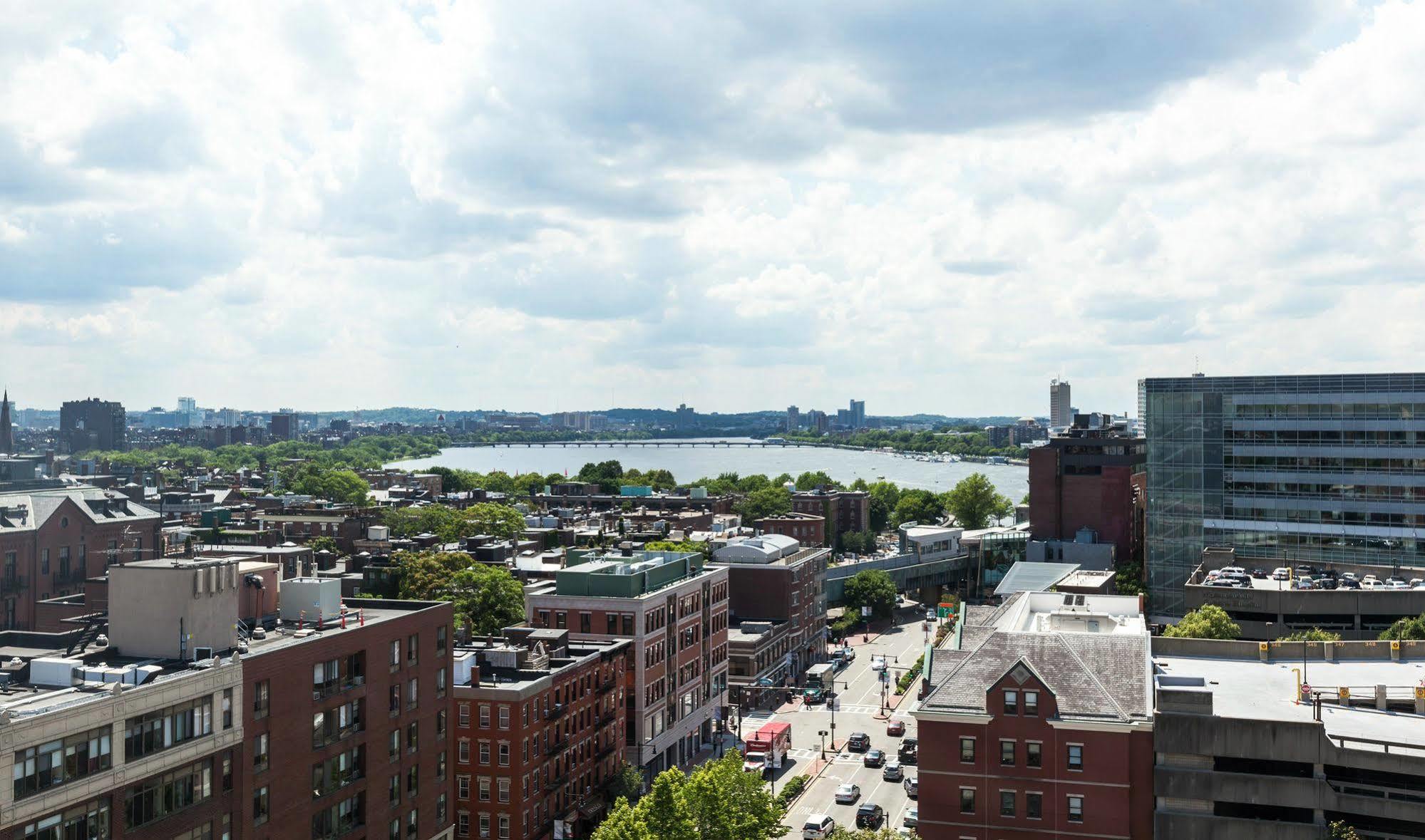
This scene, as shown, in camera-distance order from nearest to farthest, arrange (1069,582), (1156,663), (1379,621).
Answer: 1. (1156,663)
2. (1379,621)
3. (1069,582)

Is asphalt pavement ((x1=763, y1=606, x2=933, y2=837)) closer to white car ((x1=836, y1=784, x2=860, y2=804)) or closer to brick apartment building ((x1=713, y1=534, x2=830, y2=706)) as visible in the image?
white car ((x1=836, y1=784, x2=860, y2=804))

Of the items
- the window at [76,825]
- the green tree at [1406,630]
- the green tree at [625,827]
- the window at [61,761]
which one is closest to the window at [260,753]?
the window at [76,825]

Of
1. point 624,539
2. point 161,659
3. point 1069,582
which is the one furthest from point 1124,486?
point 161,659

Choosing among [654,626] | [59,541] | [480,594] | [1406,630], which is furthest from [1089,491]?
[59,541]

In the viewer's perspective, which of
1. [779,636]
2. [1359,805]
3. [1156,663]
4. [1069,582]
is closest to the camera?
[1359,805]

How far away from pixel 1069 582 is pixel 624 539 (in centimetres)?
6307

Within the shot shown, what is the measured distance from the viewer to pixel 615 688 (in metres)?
82.6

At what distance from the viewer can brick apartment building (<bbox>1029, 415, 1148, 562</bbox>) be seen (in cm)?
14962

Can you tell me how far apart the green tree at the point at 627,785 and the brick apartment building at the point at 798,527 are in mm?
90393

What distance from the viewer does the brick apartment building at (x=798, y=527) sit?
17300 cm

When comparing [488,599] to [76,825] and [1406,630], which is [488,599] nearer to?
[76,825]

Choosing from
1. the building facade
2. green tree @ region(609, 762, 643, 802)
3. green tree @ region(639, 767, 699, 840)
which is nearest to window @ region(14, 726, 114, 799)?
green tree @ region(639, 767, 699, 840)

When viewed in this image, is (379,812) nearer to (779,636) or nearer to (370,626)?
(370,626)

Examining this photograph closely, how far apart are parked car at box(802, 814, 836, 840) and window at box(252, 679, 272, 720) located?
122ft
